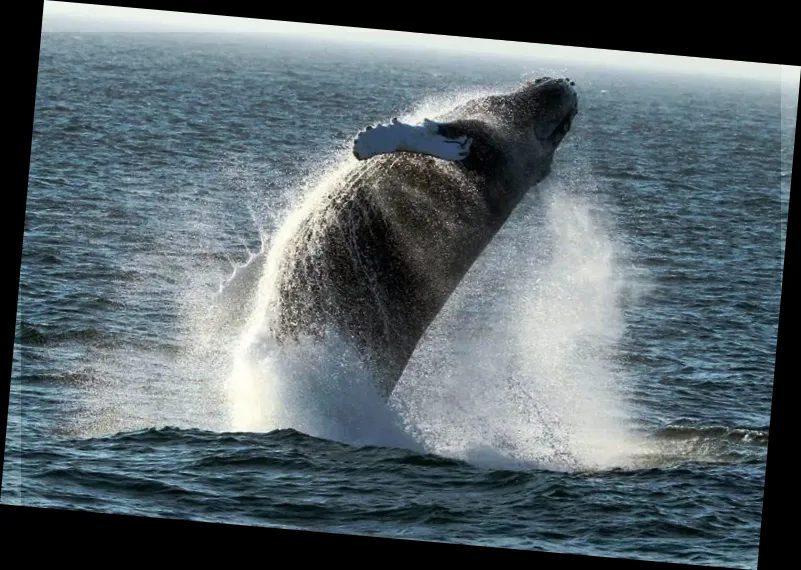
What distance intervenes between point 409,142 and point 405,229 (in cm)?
205

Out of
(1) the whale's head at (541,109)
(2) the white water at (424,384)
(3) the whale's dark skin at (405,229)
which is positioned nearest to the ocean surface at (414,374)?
(2) the white water at (424,384)

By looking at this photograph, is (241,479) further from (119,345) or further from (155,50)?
(155,50)

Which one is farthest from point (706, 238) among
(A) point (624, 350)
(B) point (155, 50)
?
(B) point (155, 50)

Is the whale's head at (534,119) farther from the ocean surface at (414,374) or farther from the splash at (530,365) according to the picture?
the splash at (530,365)

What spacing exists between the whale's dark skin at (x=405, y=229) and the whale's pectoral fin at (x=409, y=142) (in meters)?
0.22

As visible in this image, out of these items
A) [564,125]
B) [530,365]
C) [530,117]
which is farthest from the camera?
[530,365]

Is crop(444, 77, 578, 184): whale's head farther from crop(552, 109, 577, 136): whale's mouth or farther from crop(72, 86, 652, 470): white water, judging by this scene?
crop(72, 86, 652, 470): white water

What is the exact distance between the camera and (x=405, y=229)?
64.8ft

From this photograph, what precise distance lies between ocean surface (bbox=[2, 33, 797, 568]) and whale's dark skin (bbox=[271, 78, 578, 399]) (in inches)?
21.8

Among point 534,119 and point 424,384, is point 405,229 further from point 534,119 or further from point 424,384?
point 424,384

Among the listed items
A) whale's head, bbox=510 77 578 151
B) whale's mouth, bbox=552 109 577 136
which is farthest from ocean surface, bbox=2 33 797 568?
whale's mouth, bbox=552 109 577 136

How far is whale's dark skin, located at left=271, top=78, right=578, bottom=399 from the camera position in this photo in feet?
63.4

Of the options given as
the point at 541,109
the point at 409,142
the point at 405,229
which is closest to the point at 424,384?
the point at 405,229

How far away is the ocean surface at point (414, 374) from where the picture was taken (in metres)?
18.8
